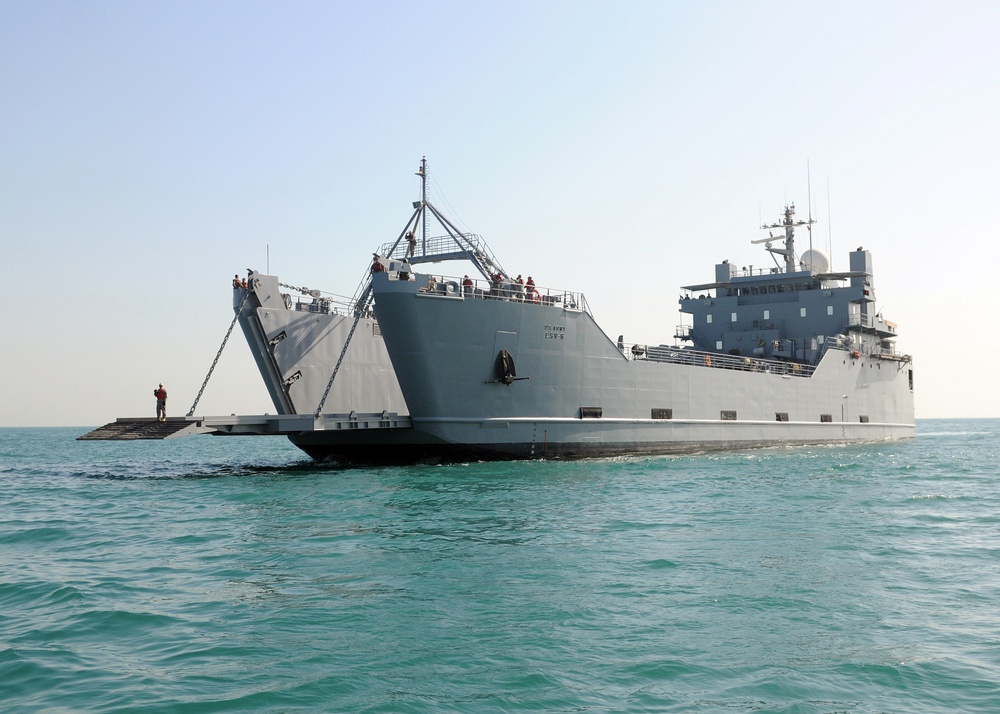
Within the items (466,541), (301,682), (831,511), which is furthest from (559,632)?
(831,511)

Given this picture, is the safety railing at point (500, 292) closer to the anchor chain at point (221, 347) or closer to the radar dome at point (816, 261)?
the anchor chain at point (221, 347)

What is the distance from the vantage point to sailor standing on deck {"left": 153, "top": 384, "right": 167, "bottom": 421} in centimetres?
2178

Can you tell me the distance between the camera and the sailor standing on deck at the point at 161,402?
2178cm

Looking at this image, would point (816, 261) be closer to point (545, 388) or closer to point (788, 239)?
point (788, 239)

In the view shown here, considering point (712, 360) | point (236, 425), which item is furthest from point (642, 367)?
point (236, 425)

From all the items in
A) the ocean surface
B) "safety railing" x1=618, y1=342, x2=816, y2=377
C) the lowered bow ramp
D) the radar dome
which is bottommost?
the ocean surface

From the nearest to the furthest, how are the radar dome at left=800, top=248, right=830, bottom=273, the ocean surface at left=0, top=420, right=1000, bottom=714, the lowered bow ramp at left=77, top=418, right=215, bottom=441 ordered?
the ocean surface at left=0, top=420, right=1000, bottom=714 < the lowered bow ramp at left=77, top=418, right=215, bottom=441 < the radar dome at left=800, top=248, right=830, bottom=273

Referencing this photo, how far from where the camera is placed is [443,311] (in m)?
20.4

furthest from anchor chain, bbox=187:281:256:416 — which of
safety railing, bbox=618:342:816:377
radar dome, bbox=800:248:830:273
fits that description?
radar dome, bbox=800:248:830:273

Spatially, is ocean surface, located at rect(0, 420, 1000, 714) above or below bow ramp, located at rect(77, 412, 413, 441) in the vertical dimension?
below

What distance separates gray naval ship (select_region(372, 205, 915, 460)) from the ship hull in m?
0.03

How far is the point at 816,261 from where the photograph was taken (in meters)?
36.3

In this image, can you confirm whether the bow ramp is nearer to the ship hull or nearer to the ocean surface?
the ship hull

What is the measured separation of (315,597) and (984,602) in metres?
6.49
